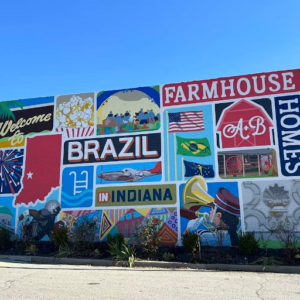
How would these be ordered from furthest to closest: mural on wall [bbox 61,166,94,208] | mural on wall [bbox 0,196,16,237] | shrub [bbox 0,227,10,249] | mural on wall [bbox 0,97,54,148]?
1. mural on wall [bbox 0,97,54,148]
2. mural on wall [bbox 0,196,16,237]
3. mural on wall [bbox 61,166,94,208]
4. shrub [bbox 0,227,10,249]

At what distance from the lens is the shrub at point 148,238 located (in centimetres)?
1386

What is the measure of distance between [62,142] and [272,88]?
956 centimetres

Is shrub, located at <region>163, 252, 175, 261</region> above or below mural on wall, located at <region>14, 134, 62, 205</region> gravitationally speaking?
below

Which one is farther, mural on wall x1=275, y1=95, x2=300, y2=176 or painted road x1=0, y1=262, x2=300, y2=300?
mural on wall x1=275, y1=95, x2=300, y2=176

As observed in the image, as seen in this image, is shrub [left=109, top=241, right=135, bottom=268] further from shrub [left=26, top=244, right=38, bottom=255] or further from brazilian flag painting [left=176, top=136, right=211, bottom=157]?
brazilian flag painting [left=176, top=136, right=211, bottom=157]

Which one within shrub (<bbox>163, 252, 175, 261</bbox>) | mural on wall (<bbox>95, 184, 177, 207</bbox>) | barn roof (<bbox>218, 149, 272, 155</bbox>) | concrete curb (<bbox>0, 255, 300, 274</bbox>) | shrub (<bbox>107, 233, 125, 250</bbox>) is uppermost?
barn roof (<bbox>218, 149, 272, 155</bbox>)

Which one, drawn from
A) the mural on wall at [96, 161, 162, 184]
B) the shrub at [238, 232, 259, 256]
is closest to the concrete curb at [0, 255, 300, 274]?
the shrub at [238, 232, 259, 256]

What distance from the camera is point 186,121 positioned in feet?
53.5

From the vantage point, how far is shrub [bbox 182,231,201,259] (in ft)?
44.4

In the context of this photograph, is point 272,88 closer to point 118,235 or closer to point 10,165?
point 118,235

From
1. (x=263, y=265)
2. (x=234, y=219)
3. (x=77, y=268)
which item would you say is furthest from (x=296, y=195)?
(x=77, y=268)

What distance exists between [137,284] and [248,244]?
5832mm

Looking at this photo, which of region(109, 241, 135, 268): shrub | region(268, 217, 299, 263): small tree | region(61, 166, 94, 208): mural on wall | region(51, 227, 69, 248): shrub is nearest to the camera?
region(268, 217, 299, 263): small tree

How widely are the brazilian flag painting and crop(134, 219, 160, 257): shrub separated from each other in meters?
3.26
